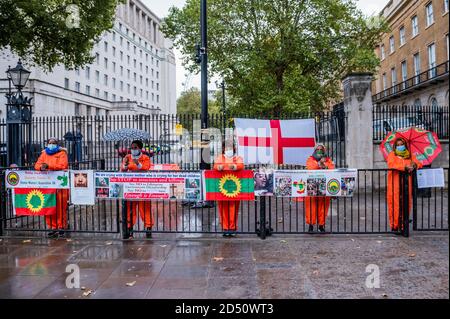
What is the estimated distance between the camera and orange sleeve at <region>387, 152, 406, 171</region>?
7227mm

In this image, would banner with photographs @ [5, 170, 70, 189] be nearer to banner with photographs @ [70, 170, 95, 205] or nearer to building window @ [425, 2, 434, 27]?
banner with photographs @ [70, 170, 95, 205]

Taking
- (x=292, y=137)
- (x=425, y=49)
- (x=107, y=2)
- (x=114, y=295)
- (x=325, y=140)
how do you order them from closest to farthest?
1. (x=114, y=295)
2. (x=292, y=137)
3. (x=325, y=140)
4. (x=107, y=2)
5. (x=425, y=49)

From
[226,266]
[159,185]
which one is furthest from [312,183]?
[159,185]

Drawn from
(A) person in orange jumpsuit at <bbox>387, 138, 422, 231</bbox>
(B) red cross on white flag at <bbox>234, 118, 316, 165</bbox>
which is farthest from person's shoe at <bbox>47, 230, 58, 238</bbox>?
(A) person in orange jumpsuit at <bbox>387, 138, 422, 231</bbox>

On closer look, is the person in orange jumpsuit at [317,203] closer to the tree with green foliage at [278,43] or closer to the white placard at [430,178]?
the white placard at [430,178]

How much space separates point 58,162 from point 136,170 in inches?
63.2

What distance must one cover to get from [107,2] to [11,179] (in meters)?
14.0

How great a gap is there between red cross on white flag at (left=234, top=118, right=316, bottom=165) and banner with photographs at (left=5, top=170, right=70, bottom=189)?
370 cm

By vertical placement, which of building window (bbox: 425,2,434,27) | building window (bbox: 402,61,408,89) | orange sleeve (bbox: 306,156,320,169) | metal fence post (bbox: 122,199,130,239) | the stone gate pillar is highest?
building window (bbox: 425,2,434,27)

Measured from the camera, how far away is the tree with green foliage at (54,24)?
53.3 feet

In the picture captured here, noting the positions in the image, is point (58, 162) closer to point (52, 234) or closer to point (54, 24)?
point (52, 234)

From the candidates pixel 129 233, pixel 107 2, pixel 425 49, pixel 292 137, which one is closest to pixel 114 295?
pixel 129 233
